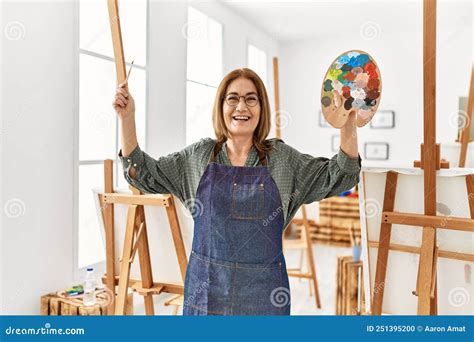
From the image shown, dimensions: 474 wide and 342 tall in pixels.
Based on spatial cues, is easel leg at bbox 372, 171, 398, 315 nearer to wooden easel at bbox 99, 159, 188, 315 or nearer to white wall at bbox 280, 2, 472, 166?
wooden easel at bbox 99, 159, 188, 315

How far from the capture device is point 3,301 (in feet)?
7.93

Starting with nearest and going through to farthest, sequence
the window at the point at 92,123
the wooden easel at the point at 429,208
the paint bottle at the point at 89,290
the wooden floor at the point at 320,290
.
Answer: the wooden easel at the point at 429,208, the paint bottle at the point at 89,290, the window at the point at 92,123, the wooden floor at the point at 320,290

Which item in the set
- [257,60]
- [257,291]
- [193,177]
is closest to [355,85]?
[193,177]

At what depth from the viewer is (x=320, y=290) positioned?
4.28 metres

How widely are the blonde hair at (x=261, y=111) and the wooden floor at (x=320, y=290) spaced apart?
2122 millimetres

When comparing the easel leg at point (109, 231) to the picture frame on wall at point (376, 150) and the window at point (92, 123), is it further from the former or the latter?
the picture frame on wall at point (376, 150)

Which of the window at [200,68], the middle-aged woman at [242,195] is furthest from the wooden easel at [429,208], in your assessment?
the window at [200,68]

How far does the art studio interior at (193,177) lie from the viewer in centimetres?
153

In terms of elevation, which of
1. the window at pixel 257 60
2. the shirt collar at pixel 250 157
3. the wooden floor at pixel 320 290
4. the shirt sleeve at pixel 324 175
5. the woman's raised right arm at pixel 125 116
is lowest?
the wooden floor at pixel 320 290

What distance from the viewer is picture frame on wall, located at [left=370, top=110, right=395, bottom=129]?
618 cm

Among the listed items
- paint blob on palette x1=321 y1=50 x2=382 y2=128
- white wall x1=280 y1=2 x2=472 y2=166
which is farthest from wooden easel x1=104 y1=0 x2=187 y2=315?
white wall x1=280 y1=2 x2=472 y2=166

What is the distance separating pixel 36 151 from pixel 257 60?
3.75 metres

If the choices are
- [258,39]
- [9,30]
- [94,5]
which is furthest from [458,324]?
[258,39]

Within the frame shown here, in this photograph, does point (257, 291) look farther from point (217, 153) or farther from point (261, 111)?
point (261, 111)
